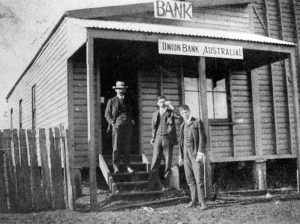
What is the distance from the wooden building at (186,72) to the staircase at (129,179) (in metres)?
0.85

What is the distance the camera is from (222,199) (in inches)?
344

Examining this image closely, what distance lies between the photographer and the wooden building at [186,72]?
8.98 metres

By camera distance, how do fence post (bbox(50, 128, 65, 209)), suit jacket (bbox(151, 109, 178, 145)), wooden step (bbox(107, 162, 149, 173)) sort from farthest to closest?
1. wooden step (bbox(107, 162, 149, 173))
2. suit jacket (bbox(151, 109, 178, 145))
3. fence post (bbox(50, 128, 65, 209))

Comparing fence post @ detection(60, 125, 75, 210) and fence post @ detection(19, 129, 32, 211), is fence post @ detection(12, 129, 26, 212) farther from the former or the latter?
fence post @ detection(60, 125, 75, 210)

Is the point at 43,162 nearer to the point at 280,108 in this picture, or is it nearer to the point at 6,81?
the point at 280,108

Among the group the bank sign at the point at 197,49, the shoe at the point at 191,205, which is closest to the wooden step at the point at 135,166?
the shoe at the point at 191,205

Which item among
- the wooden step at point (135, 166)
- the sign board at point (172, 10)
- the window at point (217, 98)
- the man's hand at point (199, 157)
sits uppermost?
the sign board at point (172, 10)

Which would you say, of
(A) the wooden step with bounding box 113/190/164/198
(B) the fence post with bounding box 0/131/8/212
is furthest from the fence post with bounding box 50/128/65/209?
(A) the wooden step with bounding box 113/190/164/198

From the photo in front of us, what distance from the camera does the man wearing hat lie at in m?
8.83

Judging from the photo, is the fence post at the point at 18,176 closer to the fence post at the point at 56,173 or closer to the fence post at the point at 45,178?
the fence post at the point at 45,178

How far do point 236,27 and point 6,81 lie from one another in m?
36.9

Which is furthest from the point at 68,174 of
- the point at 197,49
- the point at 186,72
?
the point at 186,72

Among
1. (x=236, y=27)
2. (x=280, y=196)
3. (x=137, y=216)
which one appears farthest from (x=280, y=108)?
(x=137, y=216)

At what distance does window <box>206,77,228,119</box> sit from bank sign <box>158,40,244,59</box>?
3.04 metres
